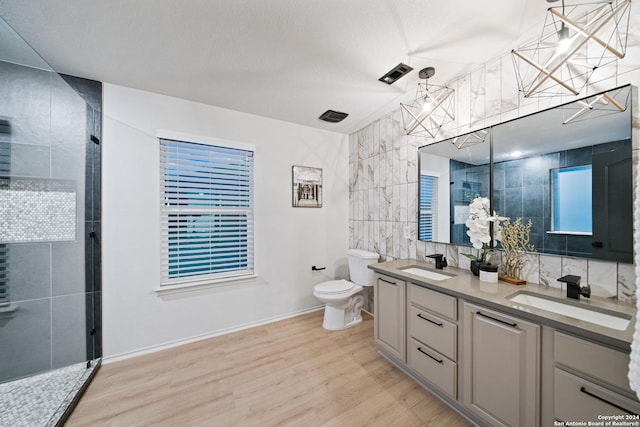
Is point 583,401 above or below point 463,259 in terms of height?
below

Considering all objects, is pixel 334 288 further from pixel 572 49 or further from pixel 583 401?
pixel 572 49

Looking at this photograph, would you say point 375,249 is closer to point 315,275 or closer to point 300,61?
point 315,275

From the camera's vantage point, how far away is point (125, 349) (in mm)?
2127

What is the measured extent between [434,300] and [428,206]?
3.30 feet

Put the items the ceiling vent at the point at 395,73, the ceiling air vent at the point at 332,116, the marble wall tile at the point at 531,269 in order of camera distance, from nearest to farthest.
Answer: the marble wall tile at the point at 531,269 → the ceiling vent at the point at 395,73 → the ceiling air vent at the point at 332,116

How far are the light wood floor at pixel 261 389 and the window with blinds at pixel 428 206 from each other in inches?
49.2

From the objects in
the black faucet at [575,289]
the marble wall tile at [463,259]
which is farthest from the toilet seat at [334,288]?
the black faucet at [575,289]

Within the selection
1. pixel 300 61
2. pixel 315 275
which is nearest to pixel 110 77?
pixel 300 61

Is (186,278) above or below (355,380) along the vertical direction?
above

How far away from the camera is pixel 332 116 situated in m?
2.77

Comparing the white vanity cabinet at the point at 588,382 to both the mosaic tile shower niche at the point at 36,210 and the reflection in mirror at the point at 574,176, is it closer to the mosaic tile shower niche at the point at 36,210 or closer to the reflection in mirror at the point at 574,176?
the reflection in mirror at the point at 574,176

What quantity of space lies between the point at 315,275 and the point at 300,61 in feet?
7.97

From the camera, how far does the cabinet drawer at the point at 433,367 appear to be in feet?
4.98

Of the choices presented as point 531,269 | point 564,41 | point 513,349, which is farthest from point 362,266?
point 564,41
